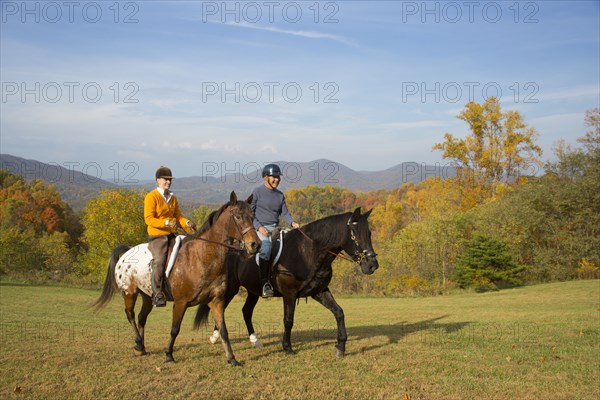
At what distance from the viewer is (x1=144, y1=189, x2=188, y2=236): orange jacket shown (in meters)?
8.45

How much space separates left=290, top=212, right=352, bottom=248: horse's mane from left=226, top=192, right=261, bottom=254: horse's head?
6.03ft

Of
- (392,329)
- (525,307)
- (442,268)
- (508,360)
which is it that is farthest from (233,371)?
(442,268)

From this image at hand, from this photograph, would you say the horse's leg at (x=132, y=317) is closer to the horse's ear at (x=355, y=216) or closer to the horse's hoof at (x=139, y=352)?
the horse's hoof at (x=139, y=352)

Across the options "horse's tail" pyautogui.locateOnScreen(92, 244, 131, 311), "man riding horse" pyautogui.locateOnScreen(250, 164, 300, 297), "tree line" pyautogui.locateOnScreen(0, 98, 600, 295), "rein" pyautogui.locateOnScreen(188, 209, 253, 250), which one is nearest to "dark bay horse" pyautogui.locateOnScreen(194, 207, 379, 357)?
"man riding horse" pyautogui.locateOnScreen(250, 164, 300, 297)

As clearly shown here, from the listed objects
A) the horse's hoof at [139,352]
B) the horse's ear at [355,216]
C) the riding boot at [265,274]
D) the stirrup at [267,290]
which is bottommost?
the horse's hoof at [139,352]

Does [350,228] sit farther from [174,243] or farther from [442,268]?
[442,268]

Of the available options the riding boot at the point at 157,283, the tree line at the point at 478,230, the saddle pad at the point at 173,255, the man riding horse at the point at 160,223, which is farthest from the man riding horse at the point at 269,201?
the tree line at the point at 478,230

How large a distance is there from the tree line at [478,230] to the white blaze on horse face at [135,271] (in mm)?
23829

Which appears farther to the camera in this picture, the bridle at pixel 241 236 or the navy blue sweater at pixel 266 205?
the navy blue sweater at pixel 266 205

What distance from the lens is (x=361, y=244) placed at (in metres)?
8.95

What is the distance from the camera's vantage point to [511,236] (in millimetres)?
35094

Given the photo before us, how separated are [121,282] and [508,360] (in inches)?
302

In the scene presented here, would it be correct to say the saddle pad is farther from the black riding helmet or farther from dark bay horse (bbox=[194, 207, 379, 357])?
the black riding helmet

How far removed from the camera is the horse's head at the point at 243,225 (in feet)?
24.5
